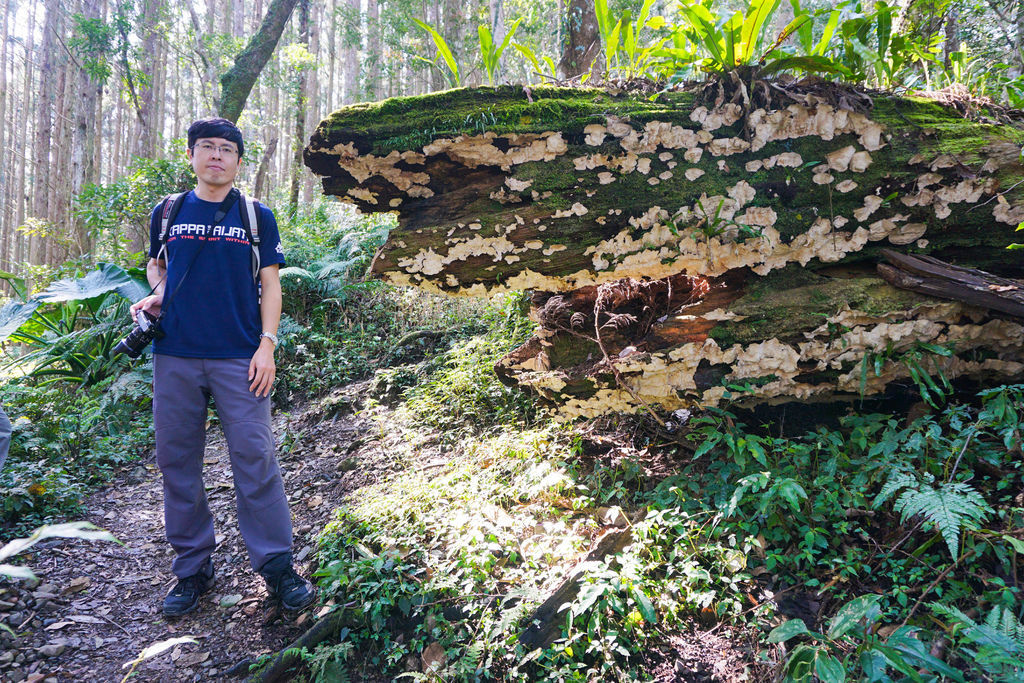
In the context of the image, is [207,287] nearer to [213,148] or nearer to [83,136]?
[213,148]

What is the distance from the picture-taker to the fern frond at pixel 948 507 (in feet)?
6.90

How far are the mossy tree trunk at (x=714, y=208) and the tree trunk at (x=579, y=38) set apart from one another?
3557 mm

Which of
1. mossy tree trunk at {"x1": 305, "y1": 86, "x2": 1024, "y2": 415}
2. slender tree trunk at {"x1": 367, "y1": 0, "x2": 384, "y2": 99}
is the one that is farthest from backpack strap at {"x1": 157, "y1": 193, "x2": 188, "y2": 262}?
slender tree trunk at {"x1": 367, "y1": 0, "x2": 384, "y2": 99}

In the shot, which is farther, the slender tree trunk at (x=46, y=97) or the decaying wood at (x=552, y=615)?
the slender tree trunk at (x=46, y=97)

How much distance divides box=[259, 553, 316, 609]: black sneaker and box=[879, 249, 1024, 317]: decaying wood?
3.54 meters

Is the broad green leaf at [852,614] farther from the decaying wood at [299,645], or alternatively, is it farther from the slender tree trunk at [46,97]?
the slender tree trunk at [46,97]

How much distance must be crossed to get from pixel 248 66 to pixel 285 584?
9044mm

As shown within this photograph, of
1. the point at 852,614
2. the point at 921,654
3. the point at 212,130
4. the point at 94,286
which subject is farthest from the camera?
the point at 94,286

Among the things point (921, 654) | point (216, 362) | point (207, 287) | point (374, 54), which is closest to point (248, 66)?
point (374, 54)

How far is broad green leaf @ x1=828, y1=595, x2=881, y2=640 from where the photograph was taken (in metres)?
1.80

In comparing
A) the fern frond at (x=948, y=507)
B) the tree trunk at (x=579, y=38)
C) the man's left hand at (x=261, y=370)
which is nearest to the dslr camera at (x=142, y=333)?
the man's left hand at (x=261, y=370)

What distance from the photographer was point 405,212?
3354 millimetres

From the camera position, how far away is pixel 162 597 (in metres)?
3.11

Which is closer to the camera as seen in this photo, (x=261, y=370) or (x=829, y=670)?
(x=829, y=670)
